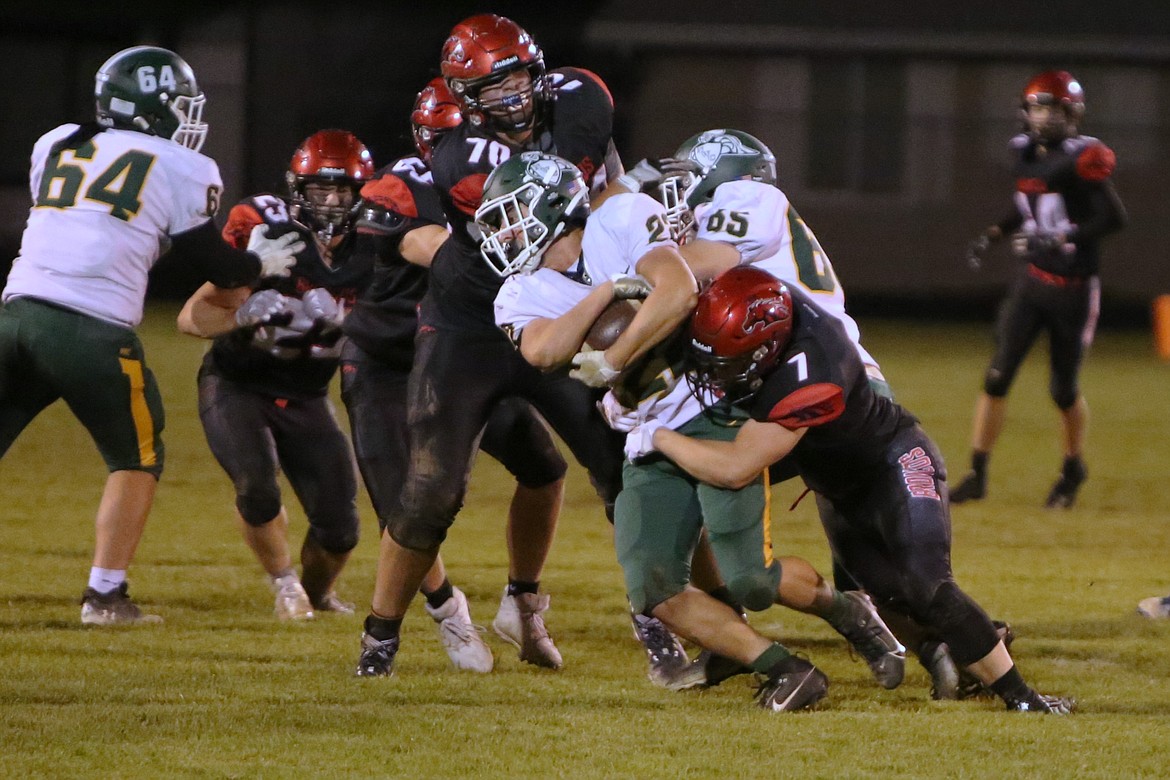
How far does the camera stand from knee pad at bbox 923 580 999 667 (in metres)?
4.21

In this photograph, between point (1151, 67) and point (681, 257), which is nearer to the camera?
point (681, 257)

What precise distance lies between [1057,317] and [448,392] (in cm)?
485

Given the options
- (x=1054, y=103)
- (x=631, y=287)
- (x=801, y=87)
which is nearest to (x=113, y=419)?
(x=631, y=287)

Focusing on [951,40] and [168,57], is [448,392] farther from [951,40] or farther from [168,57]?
[951,40]

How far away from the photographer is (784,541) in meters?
7.47

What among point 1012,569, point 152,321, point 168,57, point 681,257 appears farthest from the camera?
point 152,321

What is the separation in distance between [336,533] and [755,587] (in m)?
1.98

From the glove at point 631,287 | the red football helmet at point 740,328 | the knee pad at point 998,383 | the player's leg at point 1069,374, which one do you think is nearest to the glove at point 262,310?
the glove at point 631,287

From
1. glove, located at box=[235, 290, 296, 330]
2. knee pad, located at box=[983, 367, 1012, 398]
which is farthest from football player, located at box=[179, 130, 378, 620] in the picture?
knee pad, located at box=[983, 367, 1012, 398]

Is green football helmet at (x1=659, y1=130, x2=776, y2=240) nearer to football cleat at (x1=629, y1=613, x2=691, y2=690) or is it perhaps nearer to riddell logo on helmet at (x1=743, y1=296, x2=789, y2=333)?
riddell logo on helmet at (x1=743, y1=296, x2=789, y2=333)

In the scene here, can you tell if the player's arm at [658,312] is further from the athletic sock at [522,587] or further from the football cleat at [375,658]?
the athletic sock at [522,587]

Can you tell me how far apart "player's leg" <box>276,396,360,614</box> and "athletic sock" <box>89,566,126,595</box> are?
67 cm

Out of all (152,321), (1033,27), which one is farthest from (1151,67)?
(152,321)

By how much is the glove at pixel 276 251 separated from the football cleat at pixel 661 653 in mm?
1790
